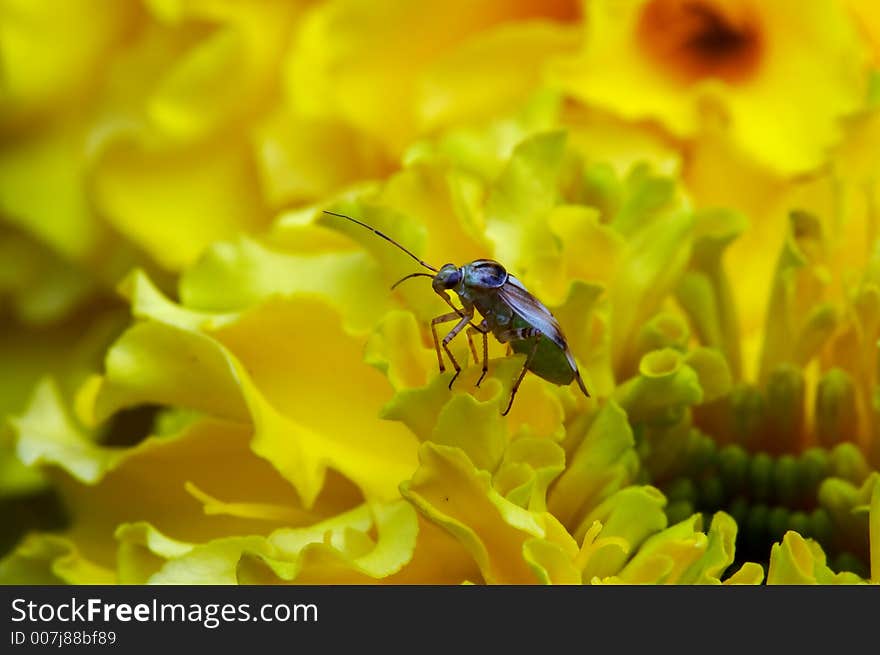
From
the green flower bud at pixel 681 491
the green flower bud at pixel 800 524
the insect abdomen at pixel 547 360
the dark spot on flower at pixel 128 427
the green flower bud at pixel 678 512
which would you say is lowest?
the green flower bud at pixel 800 524

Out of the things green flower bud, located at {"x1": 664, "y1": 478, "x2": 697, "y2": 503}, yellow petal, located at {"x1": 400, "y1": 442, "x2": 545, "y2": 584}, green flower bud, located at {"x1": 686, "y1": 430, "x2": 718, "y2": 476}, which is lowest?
yellow petal, located at {"x1": 400, "y1": 442, "x2": 545, "y2": 584}

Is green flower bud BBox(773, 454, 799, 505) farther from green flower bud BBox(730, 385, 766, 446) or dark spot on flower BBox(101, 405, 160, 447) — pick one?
dark spot on flower BBox(101, 405, 160, 447)

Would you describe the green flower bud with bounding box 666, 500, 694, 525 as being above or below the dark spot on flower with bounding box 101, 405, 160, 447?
below

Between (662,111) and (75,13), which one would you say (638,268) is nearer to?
(662,111)

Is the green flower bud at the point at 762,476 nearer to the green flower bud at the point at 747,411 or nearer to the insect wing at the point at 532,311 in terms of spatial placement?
the green flower bud at the point at 747,411

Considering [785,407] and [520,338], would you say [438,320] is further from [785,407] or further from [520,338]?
[785,407]

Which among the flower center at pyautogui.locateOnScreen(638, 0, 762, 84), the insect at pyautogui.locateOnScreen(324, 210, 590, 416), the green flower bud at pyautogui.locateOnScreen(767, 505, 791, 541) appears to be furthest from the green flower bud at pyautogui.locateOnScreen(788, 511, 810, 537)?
the flower center at pyautogui.locateOnScreen(638, 0, 762, 84)

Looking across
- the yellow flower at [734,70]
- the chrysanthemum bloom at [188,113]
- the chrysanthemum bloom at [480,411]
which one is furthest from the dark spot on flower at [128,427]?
the yellow flower at [734,70]
